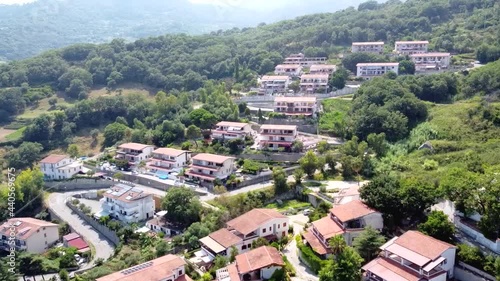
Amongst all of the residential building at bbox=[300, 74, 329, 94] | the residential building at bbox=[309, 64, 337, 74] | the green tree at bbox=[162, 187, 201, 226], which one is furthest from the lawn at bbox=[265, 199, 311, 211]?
the residential building at bbox=[309, 64, 337, 74]

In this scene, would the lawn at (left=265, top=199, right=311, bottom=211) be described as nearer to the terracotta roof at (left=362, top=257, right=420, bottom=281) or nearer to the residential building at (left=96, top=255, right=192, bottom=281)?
the residential building at (left=96, top=255, right=192, bottom=281)

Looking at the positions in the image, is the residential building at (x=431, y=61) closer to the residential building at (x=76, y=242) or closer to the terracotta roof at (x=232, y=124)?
the terracotta roof at (x=232, y=124)

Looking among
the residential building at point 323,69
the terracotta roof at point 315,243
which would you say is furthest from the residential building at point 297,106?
the terracotta roof at point 315,243

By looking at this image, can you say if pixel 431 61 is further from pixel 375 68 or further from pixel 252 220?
pixel 252 220

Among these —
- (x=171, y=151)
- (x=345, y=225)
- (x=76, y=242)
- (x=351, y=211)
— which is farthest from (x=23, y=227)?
(x=351, y=211)

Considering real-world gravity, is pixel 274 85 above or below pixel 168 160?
above

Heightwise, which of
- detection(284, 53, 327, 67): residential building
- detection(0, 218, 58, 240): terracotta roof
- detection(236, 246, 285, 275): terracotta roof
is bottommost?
detection(0, 218, 58, 240): terracotta roof
